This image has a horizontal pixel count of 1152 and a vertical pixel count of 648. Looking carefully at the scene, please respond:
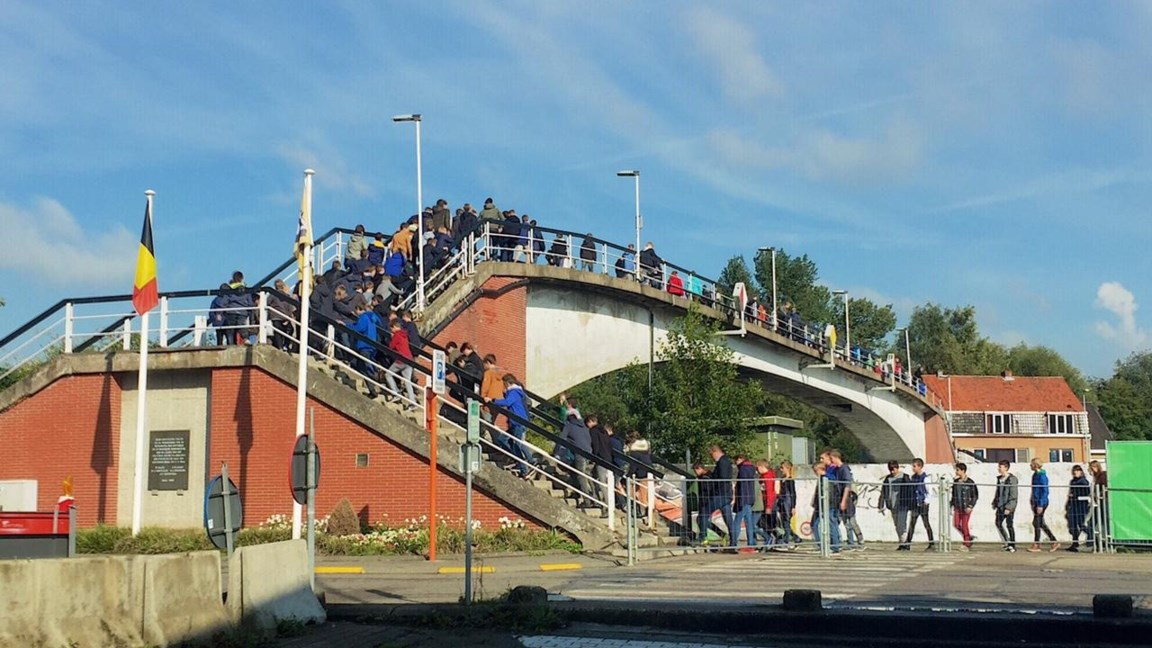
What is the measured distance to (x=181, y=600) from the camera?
1124cm

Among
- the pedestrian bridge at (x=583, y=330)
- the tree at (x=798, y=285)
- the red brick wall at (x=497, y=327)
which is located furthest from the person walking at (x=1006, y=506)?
the tree at (x=798, y=285)

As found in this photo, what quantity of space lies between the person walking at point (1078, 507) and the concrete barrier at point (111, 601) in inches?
625

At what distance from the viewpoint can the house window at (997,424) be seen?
356 ft

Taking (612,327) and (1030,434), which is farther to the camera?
(1030,434)

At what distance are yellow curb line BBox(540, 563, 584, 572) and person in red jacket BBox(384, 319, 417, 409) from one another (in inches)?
191

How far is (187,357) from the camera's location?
24.1 meters

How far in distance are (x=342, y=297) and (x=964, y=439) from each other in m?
90.8

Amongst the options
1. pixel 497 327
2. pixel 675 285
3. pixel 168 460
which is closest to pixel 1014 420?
pixel 675 285

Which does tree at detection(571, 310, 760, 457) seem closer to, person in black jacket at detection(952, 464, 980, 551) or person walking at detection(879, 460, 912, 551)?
person walking at detection(879, 460, 912, 551)

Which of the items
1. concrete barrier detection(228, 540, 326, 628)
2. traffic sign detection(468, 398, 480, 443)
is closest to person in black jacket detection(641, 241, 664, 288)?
traffic sign detection(468, 398, 480, 443)

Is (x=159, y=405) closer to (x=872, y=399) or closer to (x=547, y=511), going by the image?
(x=547, y=511)

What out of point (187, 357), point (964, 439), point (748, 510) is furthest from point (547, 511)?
point (964, 439)

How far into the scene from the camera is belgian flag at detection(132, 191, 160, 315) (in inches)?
899

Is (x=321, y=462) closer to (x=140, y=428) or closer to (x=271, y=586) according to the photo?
(x=140, y=428)
